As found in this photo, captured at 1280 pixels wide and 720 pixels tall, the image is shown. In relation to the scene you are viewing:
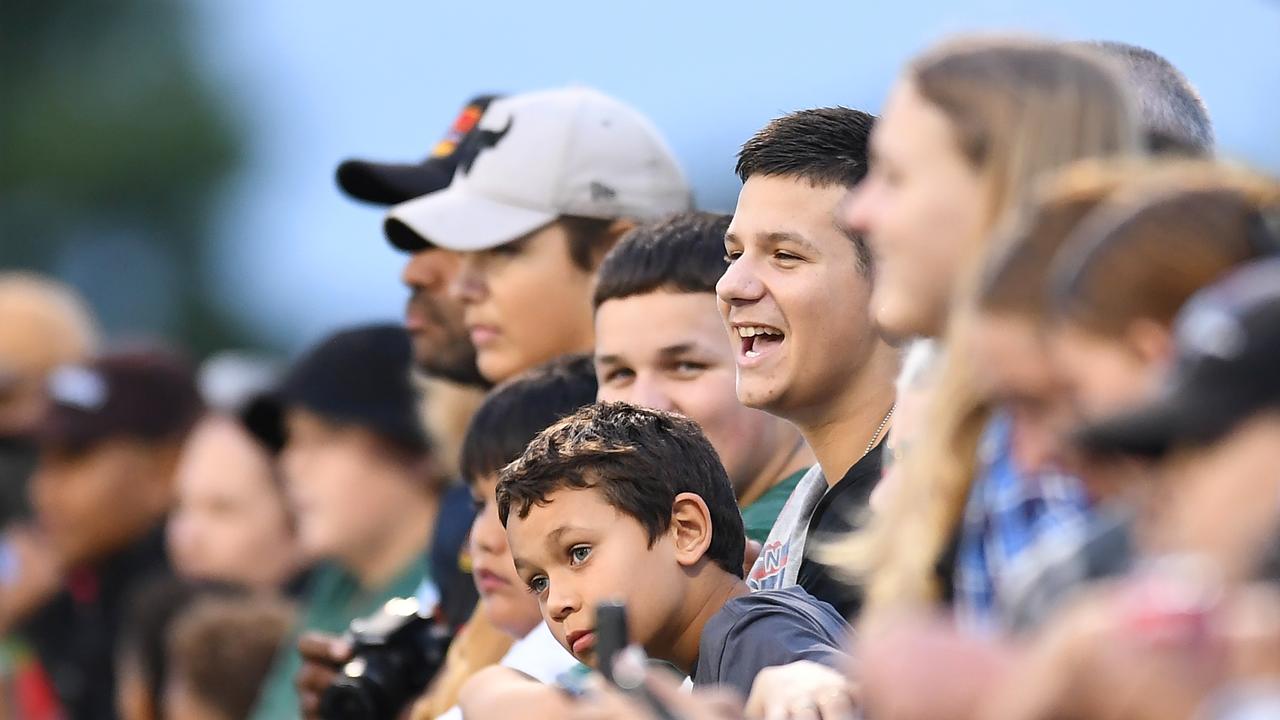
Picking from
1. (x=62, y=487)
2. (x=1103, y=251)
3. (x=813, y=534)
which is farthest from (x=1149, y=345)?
(x=62, y=487)

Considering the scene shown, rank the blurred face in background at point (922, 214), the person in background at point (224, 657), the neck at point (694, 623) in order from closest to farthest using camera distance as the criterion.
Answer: the blurred face in background at point (922, 214)
the neck at point (694, 623)
the person in background at point (224, 657)

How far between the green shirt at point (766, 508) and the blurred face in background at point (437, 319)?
4.15 feet

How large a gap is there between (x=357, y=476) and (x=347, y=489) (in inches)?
2.0

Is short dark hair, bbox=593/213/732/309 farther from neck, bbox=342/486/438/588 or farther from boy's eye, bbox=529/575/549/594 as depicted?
neck, bbox=342/486/438/588

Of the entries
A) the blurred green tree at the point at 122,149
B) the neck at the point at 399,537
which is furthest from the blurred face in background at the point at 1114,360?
the blurred green tree at the point at 122,149

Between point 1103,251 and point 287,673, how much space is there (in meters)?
3.97

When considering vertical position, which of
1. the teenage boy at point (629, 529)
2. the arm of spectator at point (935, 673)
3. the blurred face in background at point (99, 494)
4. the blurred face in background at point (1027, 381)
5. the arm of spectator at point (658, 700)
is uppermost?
the blurred face in background at point (1027, 381)

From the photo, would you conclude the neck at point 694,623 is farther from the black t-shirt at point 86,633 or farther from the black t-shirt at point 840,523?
the black t-shirt at point 86,633

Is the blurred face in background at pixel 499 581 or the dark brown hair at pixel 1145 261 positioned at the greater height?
the dark brown hair at pixel 1145 261

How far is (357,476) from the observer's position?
5.78m

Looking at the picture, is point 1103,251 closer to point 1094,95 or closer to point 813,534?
point 1094,95

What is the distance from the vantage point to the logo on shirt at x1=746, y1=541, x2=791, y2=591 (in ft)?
12.0

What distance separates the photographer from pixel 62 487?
24.2 feet

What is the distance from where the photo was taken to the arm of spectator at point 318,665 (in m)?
4.61
